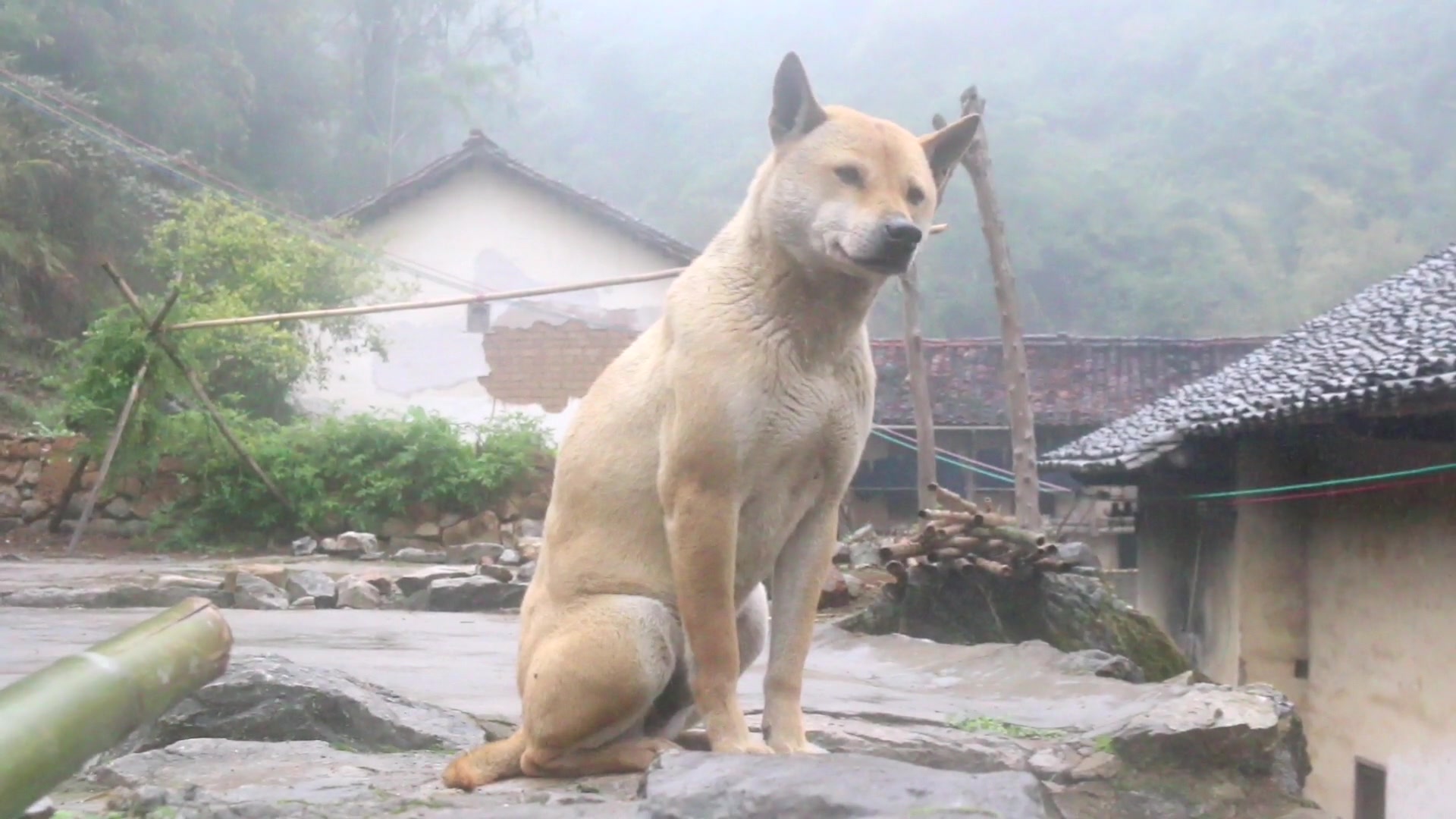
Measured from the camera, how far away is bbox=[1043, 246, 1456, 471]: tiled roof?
25.5 feet

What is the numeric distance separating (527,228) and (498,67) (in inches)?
903

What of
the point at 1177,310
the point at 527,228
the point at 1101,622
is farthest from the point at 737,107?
the point at 1101,622

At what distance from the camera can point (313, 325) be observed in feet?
65.7

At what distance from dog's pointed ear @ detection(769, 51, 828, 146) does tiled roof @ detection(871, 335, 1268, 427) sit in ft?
61.1

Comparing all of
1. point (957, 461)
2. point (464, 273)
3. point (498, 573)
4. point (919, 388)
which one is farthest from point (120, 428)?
point (957, 461)

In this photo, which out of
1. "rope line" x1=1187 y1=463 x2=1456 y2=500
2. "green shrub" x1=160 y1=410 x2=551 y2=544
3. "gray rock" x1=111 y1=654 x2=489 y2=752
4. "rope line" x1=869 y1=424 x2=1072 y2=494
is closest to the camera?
"gray rock" x1=111 y1=654 x2=489 y2=752

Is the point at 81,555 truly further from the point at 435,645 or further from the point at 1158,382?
the point at 1158,382

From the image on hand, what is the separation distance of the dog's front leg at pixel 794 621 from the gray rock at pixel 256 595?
7.44 metres

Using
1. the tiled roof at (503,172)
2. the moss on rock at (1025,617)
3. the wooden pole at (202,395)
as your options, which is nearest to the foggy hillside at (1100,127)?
the tiled roof at (503,172)

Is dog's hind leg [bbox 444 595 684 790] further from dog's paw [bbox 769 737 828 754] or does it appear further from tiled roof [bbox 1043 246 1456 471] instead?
tiled roof [bbox 1043 246 1456 471]

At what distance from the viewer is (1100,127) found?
4175 centimetres

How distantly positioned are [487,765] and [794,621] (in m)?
0.90

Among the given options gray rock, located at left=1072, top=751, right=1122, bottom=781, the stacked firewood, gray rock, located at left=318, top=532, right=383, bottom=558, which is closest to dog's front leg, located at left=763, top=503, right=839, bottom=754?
gray rock, located at left=1072, top=751, right=1122, bottom=781

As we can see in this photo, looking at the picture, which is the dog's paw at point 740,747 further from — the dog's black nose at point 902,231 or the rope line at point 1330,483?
the rope line at point 1330,483
